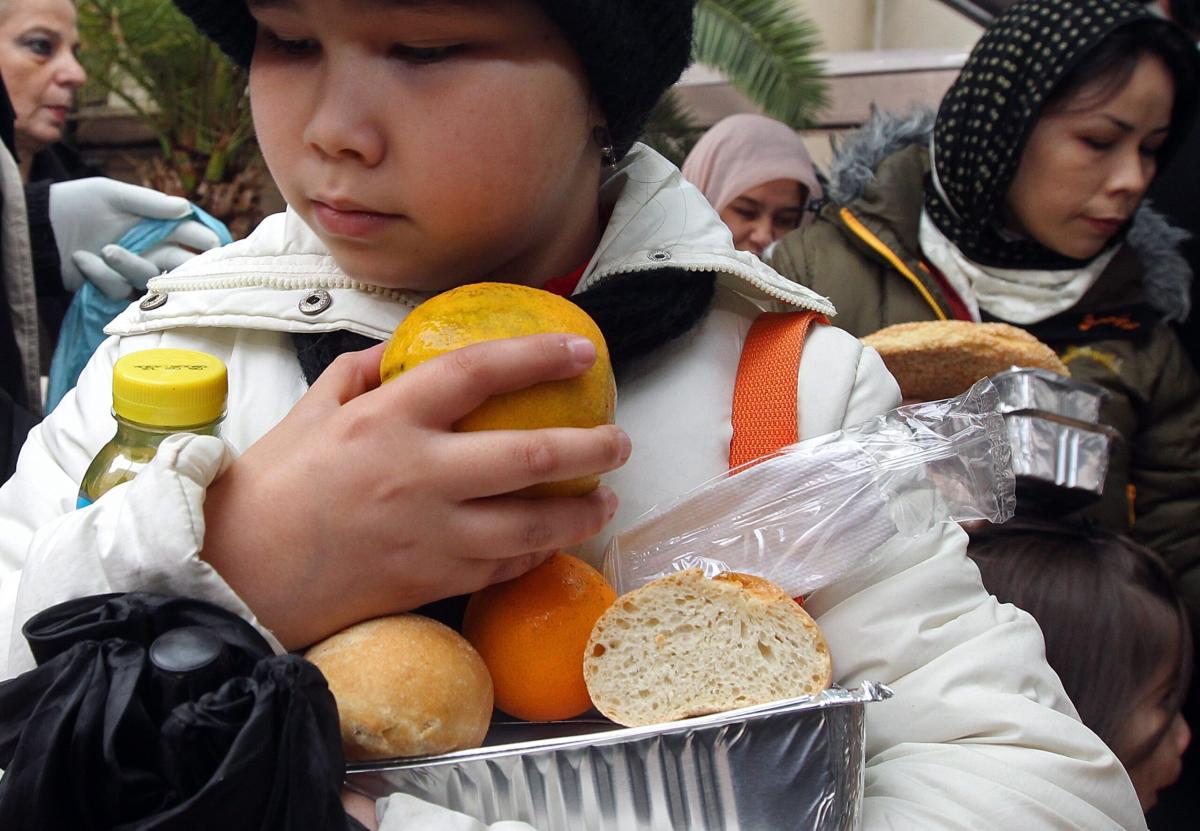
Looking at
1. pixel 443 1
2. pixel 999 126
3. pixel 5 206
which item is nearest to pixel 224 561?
pixel 443 1

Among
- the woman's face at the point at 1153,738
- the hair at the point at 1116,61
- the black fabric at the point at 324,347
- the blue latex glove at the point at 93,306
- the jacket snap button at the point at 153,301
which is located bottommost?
the woman's face at the point at 1153,738

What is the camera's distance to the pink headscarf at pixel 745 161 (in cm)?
358

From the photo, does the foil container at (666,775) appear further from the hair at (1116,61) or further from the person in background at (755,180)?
the person in background at (755,180)

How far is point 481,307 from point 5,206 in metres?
1.55

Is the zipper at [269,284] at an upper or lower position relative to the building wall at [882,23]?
upper

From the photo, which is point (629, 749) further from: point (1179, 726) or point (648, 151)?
point (1179, 726)

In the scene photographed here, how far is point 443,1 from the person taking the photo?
33.5 inches

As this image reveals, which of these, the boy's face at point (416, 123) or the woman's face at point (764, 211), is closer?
the boy's face at point (416, 123)

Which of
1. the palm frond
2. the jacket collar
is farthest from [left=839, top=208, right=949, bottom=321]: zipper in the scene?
the palm frond

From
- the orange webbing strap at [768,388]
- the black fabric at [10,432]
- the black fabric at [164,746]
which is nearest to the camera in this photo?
the black fabric at [164,746]

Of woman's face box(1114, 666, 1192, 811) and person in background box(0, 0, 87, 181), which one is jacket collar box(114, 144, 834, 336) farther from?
person in background box(0, 0, 87, 181)

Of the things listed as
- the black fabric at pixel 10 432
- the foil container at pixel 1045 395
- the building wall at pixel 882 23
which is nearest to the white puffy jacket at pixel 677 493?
the black fabric at pixel 10 432

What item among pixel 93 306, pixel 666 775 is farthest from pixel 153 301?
pixel 93 306

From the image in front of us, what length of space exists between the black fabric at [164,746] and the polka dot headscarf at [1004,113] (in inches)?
87.0
